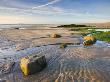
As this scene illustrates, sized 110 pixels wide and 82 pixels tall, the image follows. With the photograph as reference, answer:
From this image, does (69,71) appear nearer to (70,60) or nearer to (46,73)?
(46,73)

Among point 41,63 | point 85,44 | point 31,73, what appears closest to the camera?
point 31,73

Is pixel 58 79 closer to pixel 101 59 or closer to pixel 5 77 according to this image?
pixel 5 77

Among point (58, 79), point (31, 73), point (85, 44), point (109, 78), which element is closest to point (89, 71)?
point (109, 78)

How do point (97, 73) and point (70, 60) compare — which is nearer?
point (97, 73)

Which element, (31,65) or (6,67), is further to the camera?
(6,67)

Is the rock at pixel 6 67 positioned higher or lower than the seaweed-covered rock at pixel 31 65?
lower

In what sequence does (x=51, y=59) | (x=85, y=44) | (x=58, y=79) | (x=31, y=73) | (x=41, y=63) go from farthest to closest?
(x=85, y=44) < (x=51, y=59) < (x=41, y=63) < (x=31, y=73) < (x=58, y=79)

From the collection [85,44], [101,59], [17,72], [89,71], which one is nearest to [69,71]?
[89,71]

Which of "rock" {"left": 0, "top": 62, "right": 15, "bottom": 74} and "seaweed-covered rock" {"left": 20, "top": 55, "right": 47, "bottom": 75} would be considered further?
"rock" {"left": 0, "top": 62, "right": 15, "bottom": 74}

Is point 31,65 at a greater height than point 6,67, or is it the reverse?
point 31,65

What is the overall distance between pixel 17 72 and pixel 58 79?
10.5 ft

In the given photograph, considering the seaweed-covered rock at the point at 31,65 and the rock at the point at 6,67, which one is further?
the rock at the point at 6,67

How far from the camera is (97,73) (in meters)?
13.5

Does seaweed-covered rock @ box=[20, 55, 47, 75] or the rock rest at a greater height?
seaweed-covered rock @ box=[20, 55, 47, 75]
